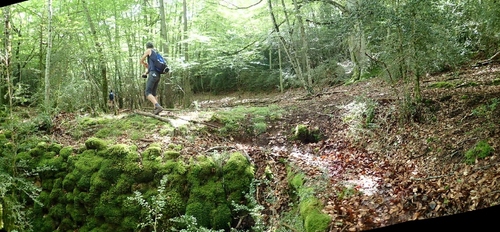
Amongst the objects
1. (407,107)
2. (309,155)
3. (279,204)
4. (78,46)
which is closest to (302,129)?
(309,155)

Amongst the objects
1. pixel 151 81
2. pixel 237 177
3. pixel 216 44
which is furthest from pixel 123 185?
pixel 216 44

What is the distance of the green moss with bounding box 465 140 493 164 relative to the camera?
3244 millimetres

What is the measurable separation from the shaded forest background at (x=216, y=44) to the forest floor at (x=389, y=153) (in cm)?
47

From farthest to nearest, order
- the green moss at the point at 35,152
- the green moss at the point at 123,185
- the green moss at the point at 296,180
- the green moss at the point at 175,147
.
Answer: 1. the green moss at the point at 35,152
2. the green moss at the point at 175,147
3. the green moss at the point at 123,185
4. the green moss at the point at 296,180

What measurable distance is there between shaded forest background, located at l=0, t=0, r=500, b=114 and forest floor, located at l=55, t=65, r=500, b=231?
472 mm

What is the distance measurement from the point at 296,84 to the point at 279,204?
898 centimetres

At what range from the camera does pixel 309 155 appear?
495cm

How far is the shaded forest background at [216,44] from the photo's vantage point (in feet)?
14.3

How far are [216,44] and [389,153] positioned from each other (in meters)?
6.74

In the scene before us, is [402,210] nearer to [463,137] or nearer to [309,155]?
[463,137]

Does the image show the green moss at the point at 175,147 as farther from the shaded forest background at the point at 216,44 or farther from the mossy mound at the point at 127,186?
the shaded forest background at the point at 216,44

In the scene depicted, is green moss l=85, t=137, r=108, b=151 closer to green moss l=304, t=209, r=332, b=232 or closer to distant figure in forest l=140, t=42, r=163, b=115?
distant figure in forest l=140, t=42, r=163, b=115

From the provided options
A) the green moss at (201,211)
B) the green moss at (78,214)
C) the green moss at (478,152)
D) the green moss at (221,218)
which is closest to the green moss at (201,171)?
the green moss at (201,211)

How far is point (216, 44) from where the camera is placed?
9.77 metres
